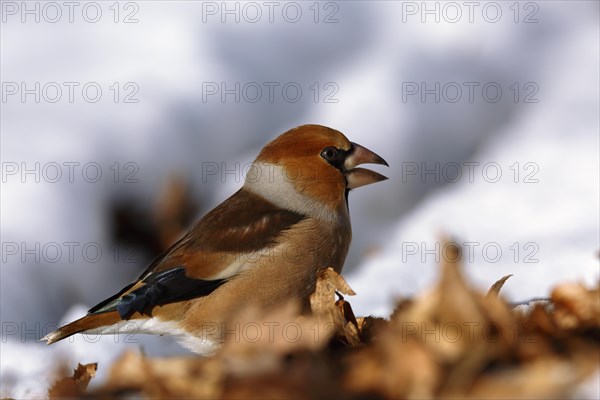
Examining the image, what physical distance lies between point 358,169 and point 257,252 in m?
0.58

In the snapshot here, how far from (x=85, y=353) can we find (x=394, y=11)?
3.55 m

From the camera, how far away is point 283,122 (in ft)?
17.7

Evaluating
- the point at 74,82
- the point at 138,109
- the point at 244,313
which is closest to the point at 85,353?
the point at 244,313

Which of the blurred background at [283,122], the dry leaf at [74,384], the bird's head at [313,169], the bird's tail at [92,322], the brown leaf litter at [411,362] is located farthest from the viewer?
the blurred background at [283,122]

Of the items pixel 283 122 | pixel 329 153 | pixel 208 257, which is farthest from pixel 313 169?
pixel 283 122

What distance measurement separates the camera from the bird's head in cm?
333

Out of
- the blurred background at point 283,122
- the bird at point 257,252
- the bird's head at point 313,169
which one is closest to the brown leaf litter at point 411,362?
the bird at point 257,252

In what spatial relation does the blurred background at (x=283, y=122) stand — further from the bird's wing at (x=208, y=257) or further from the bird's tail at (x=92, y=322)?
the bird's tail at (x=92, y=322)

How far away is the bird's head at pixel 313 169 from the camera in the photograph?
131 inches

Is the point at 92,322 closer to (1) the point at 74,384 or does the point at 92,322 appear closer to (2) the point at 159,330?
(2) the point at 159,330

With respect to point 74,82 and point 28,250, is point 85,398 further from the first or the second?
point 74,82

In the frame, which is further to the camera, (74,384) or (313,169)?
(313,169)

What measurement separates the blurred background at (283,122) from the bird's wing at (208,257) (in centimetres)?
95

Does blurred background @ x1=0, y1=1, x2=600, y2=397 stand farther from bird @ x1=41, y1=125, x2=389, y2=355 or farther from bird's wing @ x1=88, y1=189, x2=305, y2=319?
bird's wing @ x1=88, y1=189, x2=305, y2=319
